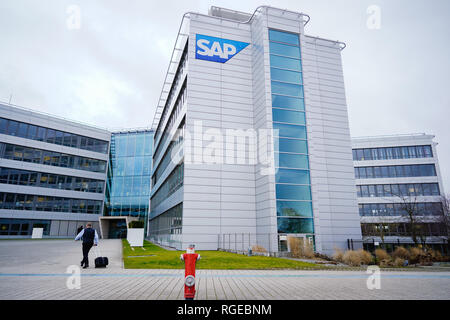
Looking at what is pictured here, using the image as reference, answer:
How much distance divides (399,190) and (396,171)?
200 inches

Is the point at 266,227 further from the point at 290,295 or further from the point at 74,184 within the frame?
the point at 74,184

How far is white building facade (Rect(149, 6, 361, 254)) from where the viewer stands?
24.0m

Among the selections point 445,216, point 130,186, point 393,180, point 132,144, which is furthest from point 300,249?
point 132,144

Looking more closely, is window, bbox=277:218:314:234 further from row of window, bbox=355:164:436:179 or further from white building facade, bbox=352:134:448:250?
row of window, bbox=355:164:436:179

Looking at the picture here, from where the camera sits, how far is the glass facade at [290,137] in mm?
23641

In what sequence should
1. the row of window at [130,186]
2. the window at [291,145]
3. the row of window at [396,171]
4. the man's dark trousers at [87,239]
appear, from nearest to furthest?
the man's dark trousers at [87,239] → the window at [291,145] → the row of window at [396,171] → the row of window at [130,186]

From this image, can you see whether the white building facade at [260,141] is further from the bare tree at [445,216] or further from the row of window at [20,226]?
the row of window at [20,226]

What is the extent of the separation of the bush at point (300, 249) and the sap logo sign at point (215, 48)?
18041 mm

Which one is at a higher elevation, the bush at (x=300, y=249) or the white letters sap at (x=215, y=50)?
the white letters sap at (x=215, y=50)

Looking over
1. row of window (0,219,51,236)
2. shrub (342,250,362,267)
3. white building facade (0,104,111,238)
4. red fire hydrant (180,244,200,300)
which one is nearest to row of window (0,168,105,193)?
white building facade (0,104,111,238)

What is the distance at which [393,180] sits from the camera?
51.2 meters

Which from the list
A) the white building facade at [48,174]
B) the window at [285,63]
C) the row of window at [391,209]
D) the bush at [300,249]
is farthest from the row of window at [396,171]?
the white building facade at [48,174]

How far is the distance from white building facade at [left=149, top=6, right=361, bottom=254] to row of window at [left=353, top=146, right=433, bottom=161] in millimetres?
27976
